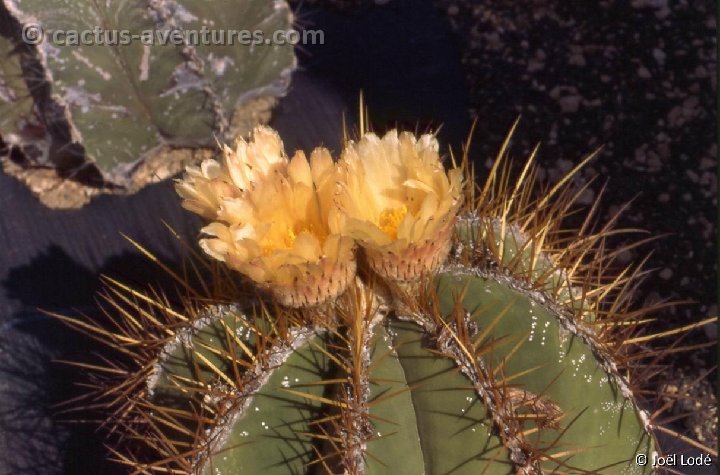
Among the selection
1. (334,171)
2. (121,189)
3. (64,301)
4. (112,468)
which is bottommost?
(112,468)

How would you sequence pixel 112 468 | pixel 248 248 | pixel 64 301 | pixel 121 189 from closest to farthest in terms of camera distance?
pixel 248 248 → pixel 112 468 → pixel 64 301 → pixel 121 189

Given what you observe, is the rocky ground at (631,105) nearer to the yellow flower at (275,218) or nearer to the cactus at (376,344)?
the cactus at (376,344)

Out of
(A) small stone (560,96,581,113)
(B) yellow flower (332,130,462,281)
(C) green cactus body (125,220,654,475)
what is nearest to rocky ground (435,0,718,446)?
(A) small stone (560,96,581,113)

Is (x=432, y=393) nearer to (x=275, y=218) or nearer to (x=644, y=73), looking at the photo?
(x=275, y=218)

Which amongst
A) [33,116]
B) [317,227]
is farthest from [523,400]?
[33,116]

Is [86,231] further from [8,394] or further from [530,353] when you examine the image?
[530,353]
